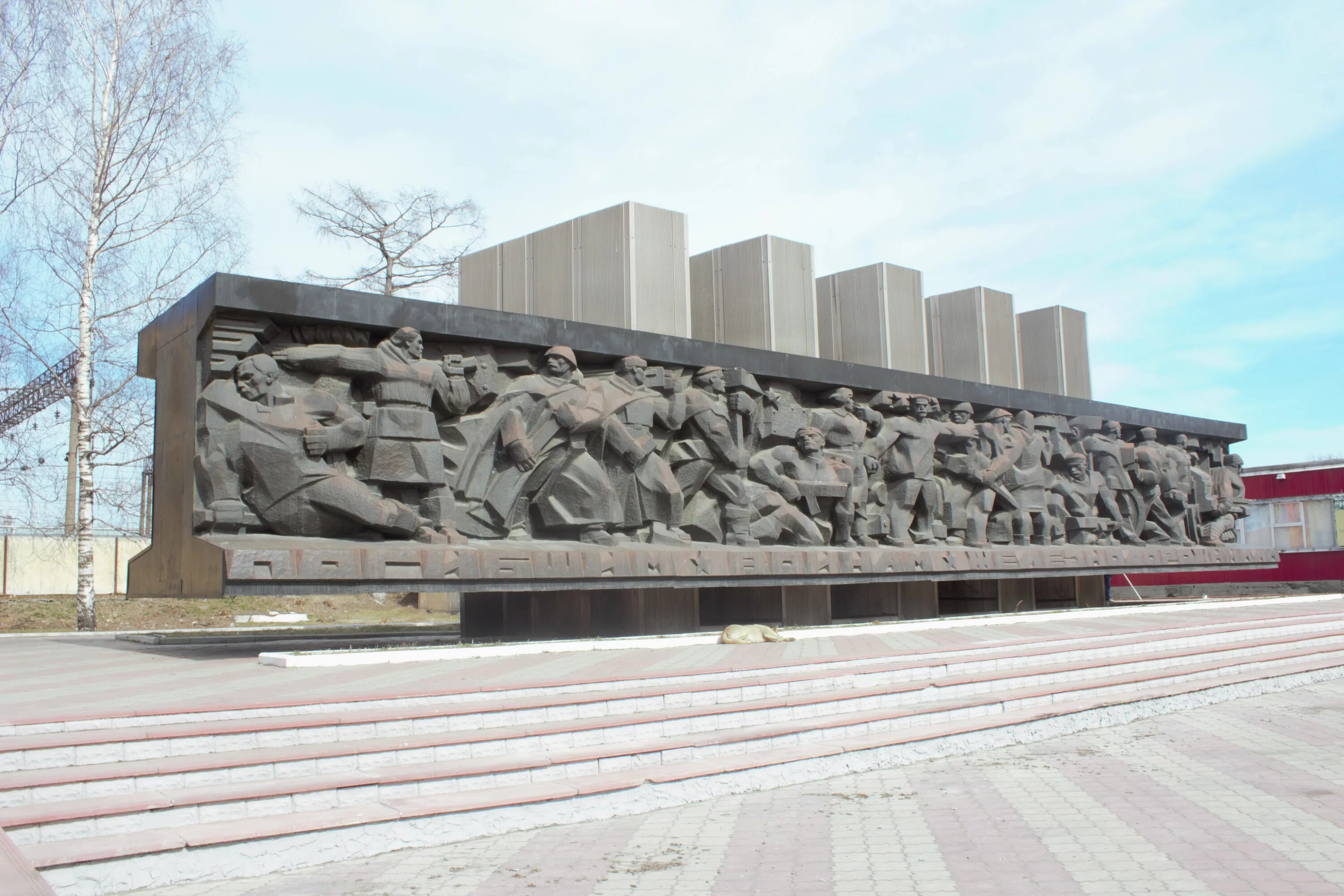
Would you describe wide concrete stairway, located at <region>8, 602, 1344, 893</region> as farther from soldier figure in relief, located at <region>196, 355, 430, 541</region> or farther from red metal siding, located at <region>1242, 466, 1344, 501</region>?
red metal siding, located at <region>1242, 466, 1344, 501</region>

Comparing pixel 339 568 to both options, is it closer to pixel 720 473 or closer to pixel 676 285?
pixel 720 473

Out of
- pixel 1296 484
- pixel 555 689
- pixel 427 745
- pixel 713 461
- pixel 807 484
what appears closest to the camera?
pixel 427 745

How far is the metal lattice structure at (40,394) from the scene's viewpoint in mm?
16500

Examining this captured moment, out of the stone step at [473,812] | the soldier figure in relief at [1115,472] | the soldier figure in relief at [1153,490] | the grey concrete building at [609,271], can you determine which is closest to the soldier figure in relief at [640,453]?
the grey concrete building at [609,271]

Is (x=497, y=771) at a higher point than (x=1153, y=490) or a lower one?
lower

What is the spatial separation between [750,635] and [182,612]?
1343cm

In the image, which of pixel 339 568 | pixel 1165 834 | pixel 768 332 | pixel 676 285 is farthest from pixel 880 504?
pixel 1165 834

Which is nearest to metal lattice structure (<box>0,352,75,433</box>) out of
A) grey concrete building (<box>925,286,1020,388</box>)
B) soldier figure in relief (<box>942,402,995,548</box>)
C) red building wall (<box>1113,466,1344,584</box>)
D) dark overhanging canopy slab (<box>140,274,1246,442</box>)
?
dark overhanging canopy slab (<box>140,274,1246,442</box>)

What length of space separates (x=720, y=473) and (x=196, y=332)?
561 centimetres

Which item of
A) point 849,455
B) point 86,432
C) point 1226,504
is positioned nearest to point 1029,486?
point 849,455

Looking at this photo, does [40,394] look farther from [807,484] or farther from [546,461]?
[807,484]

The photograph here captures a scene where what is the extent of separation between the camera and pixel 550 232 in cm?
1329

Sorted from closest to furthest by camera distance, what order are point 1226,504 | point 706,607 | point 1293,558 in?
point 706,607 → point 1226,504 → point 1293,558

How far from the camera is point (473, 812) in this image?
501 cm
